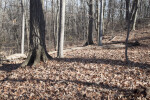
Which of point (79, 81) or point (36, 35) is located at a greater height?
point (36, 35)

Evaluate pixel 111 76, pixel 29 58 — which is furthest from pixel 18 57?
pixel 111 76

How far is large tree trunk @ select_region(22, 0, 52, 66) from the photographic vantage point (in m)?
7.37

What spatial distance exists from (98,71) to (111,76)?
2.19 feet

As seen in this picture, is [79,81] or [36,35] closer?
→ [79,81]

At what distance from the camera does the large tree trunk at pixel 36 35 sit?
24.2 feet

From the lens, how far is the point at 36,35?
738 centimetres

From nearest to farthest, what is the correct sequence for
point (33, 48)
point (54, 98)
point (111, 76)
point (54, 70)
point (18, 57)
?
point (54, 98)
point (111, 76)
point (54, 70)
point (33, 48)
point (18, 57)

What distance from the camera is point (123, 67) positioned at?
6.29 m

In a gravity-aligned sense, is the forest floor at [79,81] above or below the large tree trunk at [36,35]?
below

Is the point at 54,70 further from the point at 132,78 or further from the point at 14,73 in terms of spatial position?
the point at 132,78

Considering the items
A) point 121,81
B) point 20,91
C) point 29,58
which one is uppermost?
point 29,58

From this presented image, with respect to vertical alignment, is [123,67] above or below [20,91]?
above

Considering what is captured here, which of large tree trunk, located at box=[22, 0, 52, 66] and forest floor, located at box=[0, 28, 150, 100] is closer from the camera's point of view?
forest floor, located at box=[0, 28, 150, 100]

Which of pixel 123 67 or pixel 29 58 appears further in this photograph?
pixel 29 58
